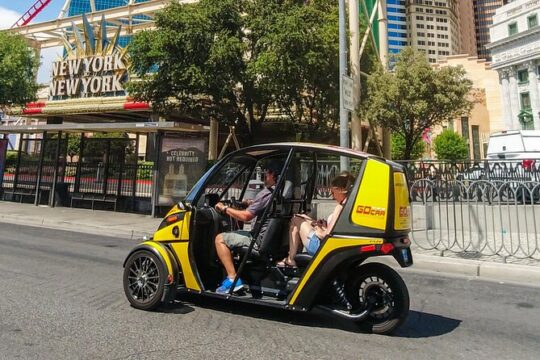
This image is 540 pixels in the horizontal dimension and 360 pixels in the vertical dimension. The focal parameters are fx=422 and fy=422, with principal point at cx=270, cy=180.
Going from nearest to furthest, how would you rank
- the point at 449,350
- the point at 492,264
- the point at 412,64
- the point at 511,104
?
the point at 449,350 < the point at 492,264 < the point at 412,64 < the point at 511,104

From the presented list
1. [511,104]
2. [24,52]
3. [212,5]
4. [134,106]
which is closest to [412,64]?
[212,5]

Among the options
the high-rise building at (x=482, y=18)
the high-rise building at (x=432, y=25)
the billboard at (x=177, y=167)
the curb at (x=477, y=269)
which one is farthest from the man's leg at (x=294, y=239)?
the high-rise building at (x=482, y=18)

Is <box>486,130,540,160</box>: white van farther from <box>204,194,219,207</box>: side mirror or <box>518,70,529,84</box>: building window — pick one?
<box>518,70,529,84</box>: building window

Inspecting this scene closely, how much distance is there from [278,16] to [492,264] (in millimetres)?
14360

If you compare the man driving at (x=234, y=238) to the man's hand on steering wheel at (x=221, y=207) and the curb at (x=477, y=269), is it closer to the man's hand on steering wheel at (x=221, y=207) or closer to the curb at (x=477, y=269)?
the man's hand on steering wheel at (x=221, y=207)

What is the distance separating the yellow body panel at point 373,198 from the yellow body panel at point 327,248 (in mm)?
150

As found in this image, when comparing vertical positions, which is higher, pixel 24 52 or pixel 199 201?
pixel 24 52

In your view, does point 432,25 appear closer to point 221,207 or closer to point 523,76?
point 523,76

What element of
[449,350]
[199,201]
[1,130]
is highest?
[1,130]

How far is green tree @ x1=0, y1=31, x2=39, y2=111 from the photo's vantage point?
24.0 meters

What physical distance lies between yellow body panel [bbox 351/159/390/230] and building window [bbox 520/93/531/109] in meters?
66.0

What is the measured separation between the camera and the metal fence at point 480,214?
8602mm

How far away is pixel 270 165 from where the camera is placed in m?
4.81

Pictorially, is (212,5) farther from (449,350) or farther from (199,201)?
(449,350)
